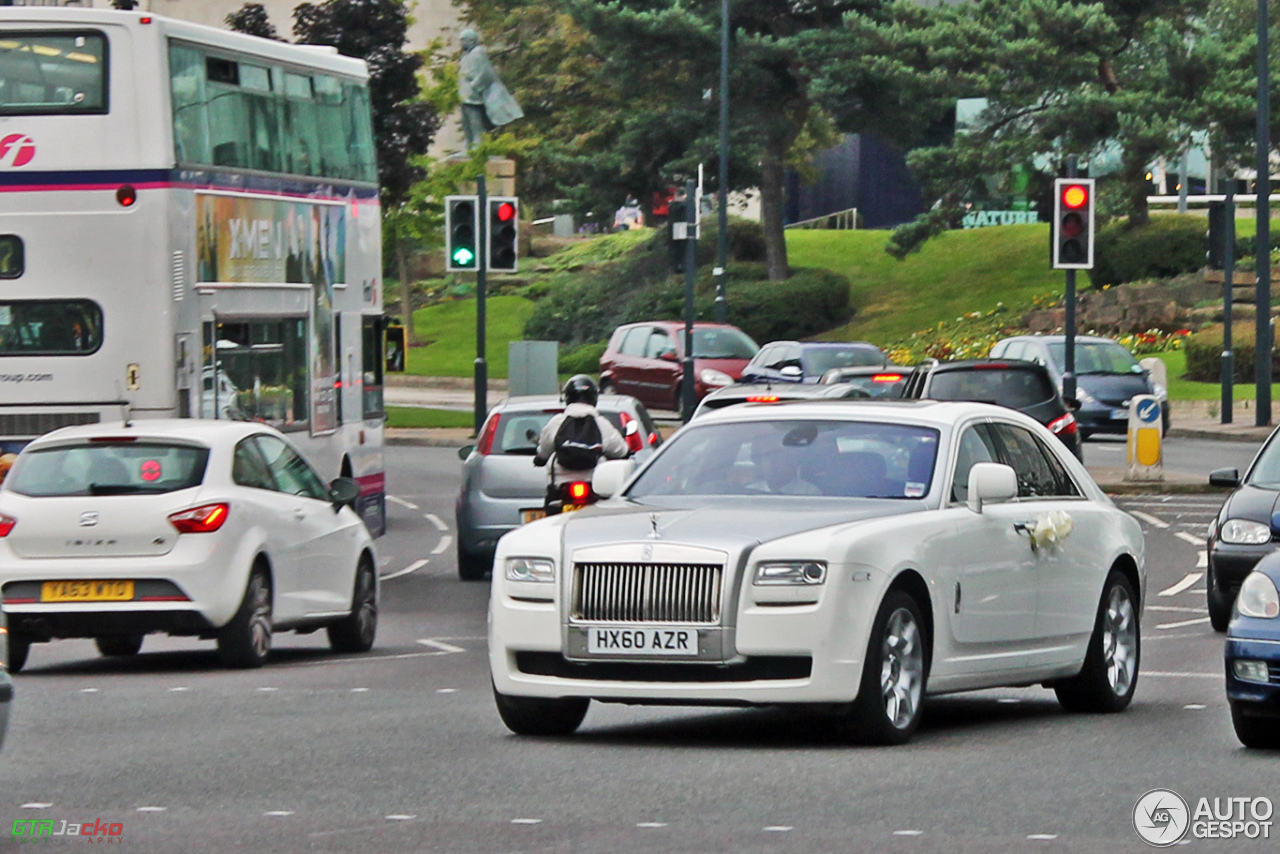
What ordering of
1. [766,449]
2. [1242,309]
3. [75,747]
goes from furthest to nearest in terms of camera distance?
[1242,309] < [766,449] < [75,747]

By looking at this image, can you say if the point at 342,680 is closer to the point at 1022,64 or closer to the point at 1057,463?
the point at 1057,463

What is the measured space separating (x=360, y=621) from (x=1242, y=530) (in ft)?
18.6

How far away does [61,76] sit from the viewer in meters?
19.2

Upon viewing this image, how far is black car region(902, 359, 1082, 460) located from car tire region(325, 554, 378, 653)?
10.4m

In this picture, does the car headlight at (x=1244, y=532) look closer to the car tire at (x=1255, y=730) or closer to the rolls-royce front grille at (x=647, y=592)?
the car tire at (x=1255, y=730)

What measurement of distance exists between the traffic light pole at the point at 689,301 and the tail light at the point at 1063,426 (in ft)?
29.5

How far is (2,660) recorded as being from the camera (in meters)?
8.46

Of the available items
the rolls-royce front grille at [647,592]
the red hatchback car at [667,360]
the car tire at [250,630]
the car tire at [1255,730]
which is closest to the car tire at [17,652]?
the car tire at [250,630]

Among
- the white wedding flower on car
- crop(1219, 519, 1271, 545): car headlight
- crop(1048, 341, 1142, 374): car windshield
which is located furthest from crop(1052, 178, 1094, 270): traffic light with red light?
the white wedding flower on car

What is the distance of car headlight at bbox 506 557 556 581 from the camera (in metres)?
10.4

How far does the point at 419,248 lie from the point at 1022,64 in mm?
26556

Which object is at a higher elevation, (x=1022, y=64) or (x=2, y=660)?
(x=1022, y=64)

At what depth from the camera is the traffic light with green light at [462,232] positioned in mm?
30031

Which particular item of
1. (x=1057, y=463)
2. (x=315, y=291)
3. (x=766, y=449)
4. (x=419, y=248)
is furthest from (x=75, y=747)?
(x=419, y=248)
